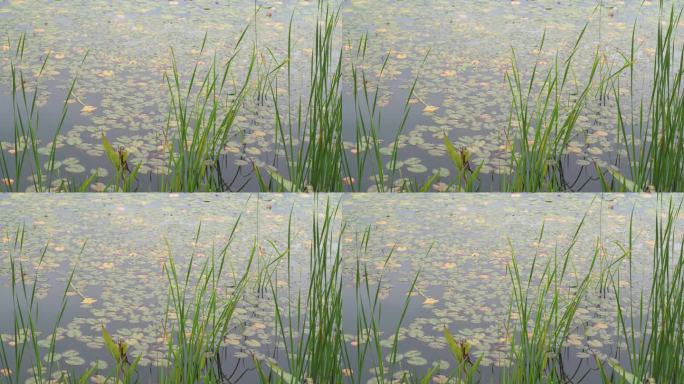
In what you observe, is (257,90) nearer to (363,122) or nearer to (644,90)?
(363,122)

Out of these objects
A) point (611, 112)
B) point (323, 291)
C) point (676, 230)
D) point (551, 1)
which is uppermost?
point (551, 1)

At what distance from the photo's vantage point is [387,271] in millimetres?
1544

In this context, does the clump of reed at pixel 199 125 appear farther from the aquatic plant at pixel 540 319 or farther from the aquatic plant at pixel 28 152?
the aquatic plant at pixel 540 319

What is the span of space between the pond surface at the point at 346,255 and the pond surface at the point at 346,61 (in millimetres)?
77

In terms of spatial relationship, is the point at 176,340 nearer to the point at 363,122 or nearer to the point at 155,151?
the point at 155,151

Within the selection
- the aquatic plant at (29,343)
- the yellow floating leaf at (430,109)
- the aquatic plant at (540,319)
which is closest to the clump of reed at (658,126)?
the aquatic plant at (540,319)

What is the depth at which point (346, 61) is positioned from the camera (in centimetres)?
156

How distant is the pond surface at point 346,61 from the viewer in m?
1.55

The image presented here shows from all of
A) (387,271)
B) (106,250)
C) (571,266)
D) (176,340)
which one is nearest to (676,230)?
(571,266)

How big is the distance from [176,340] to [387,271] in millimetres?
491

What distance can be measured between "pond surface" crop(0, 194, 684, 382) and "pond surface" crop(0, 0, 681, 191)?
8cm

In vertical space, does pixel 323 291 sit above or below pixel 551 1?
below

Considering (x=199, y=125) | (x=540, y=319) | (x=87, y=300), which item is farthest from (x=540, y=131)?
(x=87, y=300)

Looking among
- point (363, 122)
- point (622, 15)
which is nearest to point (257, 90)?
point (363, 122)
